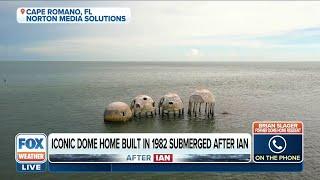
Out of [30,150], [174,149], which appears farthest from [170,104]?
[30,150]

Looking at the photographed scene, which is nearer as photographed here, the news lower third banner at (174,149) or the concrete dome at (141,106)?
the news lower third banner at (174,149)

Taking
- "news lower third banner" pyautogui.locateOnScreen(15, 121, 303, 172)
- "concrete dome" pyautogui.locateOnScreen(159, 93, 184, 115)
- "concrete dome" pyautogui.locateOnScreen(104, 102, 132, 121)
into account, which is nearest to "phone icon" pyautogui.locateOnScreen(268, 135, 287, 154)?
"news lower third banner" pyautogui.locateOnScreen(15, 121, 303, 172)

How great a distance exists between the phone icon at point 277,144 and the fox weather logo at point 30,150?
49.3ft

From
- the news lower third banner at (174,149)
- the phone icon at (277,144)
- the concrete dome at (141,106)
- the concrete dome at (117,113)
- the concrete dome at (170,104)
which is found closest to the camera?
the news lower third banner at (174,149)

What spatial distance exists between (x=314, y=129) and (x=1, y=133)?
147 ft

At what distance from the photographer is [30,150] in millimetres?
22484

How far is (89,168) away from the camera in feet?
76.2

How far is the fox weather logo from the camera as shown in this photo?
72.5 ft

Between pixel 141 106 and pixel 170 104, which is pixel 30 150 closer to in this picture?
pixel 141 106

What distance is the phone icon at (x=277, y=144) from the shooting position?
862 inches

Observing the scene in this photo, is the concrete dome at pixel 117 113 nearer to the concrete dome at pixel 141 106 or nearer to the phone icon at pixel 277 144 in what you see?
the concrete dome at pixel 141 106

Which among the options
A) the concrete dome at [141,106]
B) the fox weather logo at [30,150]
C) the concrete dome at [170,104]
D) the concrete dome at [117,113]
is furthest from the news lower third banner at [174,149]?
the concrete dome at [170,104]

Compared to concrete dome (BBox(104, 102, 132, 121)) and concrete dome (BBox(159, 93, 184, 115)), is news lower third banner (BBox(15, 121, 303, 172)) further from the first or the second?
concrete dome (BBox(159, 93, 184, 115))

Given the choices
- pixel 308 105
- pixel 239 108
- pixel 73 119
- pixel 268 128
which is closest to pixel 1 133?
pixel 73 119
